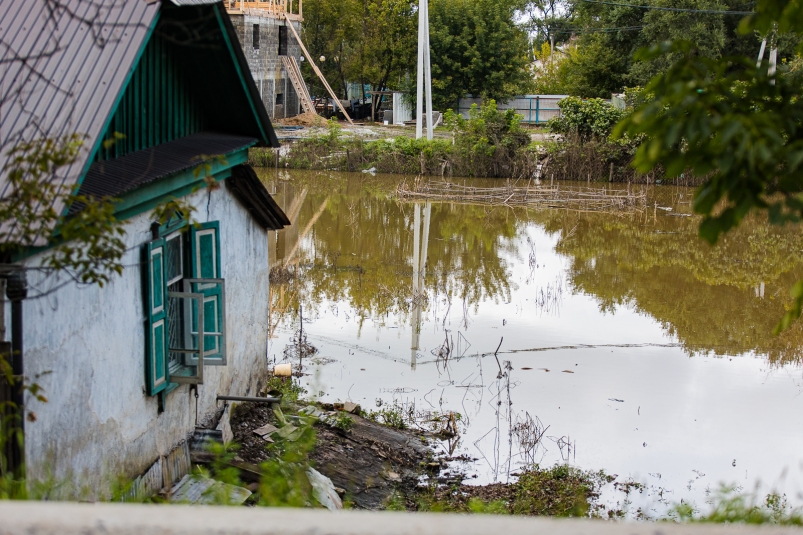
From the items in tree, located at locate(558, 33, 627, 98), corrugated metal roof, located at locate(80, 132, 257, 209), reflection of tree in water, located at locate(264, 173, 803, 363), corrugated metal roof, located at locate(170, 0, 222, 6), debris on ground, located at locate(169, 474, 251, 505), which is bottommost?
debris on ground, located at locate(169, 474, 251, 505)

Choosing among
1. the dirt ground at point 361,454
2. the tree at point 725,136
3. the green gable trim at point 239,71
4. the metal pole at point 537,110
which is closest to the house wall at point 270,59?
the metal pole at point 537,110

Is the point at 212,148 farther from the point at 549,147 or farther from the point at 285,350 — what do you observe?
the point at 549,147

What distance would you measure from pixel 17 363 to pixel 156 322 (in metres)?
1.95

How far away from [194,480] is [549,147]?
2665cm

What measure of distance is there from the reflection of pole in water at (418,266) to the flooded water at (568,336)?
0.06 metres

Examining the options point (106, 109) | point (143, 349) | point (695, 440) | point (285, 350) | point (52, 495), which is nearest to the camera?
point (52, 495)

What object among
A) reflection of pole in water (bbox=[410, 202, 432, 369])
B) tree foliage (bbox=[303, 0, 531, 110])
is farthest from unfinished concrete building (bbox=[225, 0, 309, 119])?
reflection of pole in water (bbox=[410, 202, 432, 369])

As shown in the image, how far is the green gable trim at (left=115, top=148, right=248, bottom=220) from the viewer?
20.0ft

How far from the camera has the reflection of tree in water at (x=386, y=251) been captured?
54.1 ft

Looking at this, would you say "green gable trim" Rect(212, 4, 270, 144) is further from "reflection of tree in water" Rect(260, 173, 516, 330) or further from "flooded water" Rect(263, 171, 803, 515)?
"reflection of tree in water" Rect(260, 173, 516, 330)

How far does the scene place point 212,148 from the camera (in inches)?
303

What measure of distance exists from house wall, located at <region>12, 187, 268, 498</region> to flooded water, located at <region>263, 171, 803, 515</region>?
4.45 feet

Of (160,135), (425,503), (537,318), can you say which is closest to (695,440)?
(425,503)

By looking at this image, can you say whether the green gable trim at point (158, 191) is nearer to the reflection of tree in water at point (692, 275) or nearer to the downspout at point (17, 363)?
the downspout at point (17, 363)
